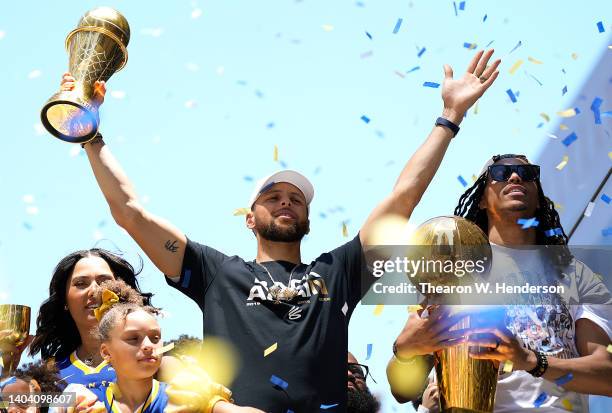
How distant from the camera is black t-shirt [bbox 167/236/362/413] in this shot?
5609mm

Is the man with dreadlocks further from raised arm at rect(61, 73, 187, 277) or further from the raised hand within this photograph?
raised arm at rect(61, 73, 187, 277)

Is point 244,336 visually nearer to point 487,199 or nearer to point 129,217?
point 129,217

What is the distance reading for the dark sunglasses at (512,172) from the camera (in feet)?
21.5

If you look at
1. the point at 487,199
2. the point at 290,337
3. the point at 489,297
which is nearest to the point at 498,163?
the point at 487,199

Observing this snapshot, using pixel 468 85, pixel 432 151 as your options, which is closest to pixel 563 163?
pixel 468 85

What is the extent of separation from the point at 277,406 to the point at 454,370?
42.6 inches

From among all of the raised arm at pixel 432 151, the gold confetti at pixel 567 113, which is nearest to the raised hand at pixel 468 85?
the raised arm at pixel 432 151

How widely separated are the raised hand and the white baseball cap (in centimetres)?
95

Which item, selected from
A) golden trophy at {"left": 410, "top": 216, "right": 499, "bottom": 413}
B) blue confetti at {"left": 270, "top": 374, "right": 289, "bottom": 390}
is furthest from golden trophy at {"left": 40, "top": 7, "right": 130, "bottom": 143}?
golden trophy at {"left": 410, "top": 216, "right": 499, "bottom": 413}

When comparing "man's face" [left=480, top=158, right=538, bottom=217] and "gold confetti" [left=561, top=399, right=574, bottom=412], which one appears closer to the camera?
"gold confetti" [left=561, top=399, right=574, bottom=412]

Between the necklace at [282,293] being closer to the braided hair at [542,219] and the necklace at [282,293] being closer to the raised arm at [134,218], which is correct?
the raised arm at [134,218]

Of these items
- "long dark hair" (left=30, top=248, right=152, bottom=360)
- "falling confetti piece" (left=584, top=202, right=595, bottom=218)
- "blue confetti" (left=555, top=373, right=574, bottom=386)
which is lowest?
"blue confetti" (left=555, top=373, right=574, bottom=386)

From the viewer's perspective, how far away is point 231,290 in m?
6.01

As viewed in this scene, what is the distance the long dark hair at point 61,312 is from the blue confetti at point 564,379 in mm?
2487
